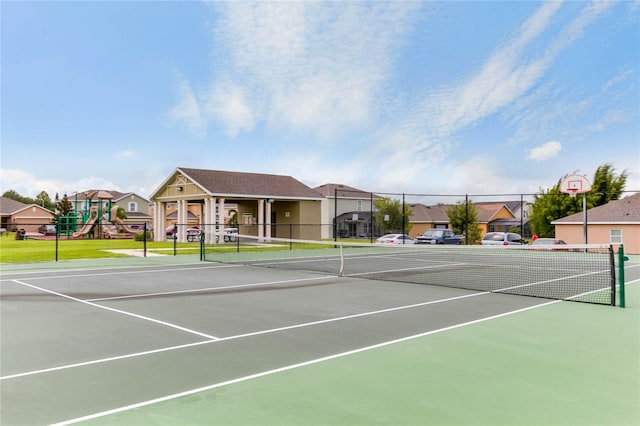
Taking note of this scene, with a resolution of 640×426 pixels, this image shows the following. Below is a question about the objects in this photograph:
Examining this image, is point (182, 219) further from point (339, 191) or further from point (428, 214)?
point (428, 214)

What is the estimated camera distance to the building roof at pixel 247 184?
33312 mm

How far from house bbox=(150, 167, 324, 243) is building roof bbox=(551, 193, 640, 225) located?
19.0m

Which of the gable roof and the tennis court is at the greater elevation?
the gable roof

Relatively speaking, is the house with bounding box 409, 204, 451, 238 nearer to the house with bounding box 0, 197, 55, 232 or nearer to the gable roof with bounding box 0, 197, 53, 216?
the house with bounding box 0, 197, 55, 232

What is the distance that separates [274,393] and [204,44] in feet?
66.7

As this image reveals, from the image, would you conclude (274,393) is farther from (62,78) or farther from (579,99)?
(579,99)

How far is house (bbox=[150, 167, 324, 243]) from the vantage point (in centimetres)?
3329

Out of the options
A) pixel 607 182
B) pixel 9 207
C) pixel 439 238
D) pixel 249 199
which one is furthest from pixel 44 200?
pixel 607 182

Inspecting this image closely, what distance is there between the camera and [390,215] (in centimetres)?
5034

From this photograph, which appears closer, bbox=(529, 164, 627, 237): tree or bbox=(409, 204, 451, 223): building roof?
bbox=(529, 164, 627, 237): tree

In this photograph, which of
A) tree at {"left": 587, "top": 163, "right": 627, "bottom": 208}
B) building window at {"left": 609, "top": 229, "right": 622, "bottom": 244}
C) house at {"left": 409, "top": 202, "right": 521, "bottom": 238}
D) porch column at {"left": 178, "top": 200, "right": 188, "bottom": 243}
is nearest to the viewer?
building window at {"left": 609, "top": 229, "right": 622, "bottom": 244}

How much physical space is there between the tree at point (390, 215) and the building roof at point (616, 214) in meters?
19.5

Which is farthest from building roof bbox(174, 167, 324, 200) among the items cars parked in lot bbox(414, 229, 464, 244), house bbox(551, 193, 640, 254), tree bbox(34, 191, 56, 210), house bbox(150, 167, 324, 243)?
tree bbox(34, 191, 56, 210)

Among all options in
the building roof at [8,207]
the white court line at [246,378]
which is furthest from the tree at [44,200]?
the white court line at [246,378]
